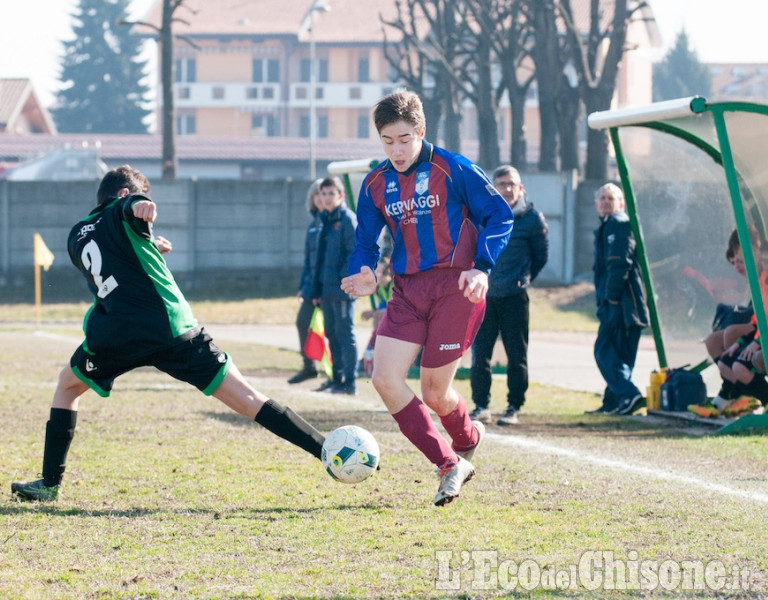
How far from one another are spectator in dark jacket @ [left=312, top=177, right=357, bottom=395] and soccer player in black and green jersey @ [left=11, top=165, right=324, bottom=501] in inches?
216

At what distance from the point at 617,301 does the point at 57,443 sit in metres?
5.94

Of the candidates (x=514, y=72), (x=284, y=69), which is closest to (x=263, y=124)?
(x=284, y=69)

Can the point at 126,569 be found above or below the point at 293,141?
below

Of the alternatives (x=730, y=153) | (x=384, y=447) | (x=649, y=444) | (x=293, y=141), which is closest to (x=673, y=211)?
(x=730, y=153)

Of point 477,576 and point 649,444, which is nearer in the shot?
point 477,576

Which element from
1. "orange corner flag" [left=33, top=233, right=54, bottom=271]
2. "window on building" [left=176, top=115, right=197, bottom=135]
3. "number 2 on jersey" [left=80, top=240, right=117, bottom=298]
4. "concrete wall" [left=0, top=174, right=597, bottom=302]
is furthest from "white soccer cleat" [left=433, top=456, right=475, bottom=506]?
"window on building" [left=176, top=115, right=197, bottom=135]

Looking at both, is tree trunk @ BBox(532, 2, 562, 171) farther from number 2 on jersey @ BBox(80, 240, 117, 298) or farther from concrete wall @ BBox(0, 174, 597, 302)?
number 2 on jersey @ BBox(80, 240, 117, 298)

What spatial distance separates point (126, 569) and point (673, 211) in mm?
7331

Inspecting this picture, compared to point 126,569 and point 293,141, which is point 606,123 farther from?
point 293,141

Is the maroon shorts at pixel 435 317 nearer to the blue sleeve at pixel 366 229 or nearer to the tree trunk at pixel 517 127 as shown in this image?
the blue sleeve at pixel 366 229

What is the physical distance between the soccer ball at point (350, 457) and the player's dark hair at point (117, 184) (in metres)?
1.62

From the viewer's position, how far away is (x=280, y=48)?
248 ft

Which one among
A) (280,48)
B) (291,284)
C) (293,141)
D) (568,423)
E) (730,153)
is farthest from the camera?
(280,48)

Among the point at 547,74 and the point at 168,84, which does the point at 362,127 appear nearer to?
the point at 168,84
